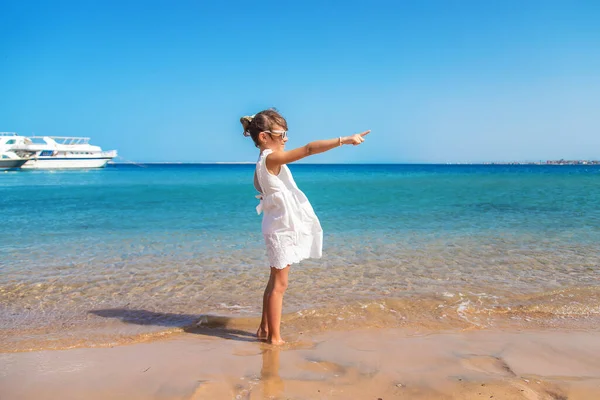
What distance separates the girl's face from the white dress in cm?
8

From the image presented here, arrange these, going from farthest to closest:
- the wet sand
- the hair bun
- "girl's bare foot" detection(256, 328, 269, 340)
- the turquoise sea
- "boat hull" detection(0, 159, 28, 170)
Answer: "boat hull" detection(0, 159, 28, 170) < the turquoise sea < "girl's bare foot" detection(256, 328, 269, 340) < the hair bun < the wet sand

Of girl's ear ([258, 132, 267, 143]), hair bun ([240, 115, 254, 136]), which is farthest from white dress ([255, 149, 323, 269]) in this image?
hair bun ([240, 115, 254, 136])

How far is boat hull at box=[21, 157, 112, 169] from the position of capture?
6862cm

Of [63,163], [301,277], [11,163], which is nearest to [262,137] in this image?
[301,277]

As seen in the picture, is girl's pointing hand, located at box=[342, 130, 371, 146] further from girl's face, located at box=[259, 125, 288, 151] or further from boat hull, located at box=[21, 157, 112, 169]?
boat hull, located at box=[21, 157, 112, 169]

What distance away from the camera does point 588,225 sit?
35.1ft

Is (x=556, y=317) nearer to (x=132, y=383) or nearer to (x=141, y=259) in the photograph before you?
(x=132, y=383)

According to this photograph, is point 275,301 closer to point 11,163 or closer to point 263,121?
point 263,121

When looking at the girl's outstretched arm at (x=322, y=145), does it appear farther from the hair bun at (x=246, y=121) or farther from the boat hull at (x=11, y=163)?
the boat hull at (x=11, y=163)

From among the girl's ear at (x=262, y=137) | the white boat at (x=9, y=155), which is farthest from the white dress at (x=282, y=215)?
the white boat at (x=9, y=155)

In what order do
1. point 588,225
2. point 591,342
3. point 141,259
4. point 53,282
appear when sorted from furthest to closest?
point 588,225 → point 141,259 → point 53,282 → point 591,342

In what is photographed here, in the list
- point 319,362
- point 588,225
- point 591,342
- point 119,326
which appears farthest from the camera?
point 588,225

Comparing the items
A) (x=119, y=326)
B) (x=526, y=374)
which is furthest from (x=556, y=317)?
(x=119, y=326)

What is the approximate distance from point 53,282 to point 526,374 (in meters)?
5.84
